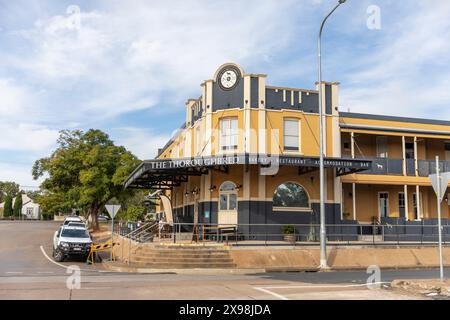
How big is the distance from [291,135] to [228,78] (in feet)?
14.0

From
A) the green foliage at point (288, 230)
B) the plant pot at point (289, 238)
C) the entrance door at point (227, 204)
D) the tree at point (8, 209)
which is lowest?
the plant pot at point (289, 238)

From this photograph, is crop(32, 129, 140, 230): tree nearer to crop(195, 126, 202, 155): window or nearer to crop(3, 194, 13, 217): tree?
crop(195, 126, 202, 155): window

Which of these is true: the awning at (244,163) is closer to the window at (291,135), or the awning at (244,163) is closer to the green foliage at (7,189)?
the window at (291,135)

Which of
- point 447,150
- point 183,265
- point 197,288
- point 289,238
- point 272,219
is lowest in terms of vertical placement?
point 197,288

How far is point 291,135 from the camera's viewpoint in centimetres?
2500

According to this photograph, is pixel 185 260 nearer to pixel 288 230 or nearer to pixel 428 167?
pixel 288 230

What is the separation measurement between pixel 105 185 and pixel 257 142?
20.8m

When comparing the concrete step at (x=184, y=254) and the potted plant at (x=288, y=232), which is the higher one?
the potted plant at (x=288, y=232)

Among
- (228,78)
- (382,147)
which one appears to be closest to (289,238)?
(228,78)

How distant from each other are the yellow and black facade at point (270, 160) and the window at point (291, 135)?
5cm

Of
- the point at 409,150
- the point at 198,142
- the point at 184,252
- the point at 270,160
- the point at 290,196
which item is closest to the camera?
the point at 184,252

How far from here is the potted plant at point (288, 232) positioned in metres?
22.1

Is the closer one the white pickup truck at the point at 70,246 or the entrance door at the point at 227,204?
the white pickup truck at the point at 70,246

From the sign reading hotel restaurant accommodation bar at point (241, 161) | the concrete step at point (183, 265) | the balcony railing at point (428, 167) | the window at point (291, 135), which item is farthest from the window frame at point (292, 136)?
the balcony railing at point (428, 167)
